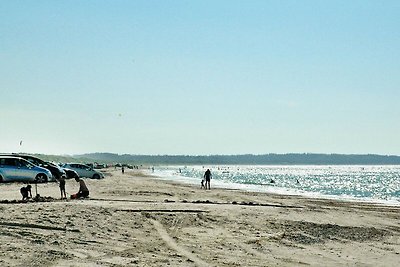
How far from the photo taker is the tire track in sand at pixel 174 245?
14049 millimetres

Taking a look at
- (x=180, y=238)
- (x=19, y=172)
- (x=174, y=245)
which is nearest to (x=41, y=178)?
(x=19, y=172)

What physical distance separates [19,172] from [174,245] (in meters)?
22.6

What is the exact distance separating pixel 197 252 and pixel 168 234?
287cm

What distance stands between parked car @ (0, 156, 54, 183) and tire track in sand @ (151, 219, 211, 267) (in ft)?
59.6

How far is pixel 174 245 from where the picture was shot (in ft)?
52.9

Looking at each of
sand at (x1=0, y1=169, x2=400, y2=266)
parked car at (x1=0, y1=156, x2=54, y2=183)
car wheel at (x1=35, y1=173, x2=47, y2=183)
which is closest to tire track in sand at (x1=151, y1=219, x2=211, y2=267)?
sand at (x1=0, y1=169, x2=400, y2=266)

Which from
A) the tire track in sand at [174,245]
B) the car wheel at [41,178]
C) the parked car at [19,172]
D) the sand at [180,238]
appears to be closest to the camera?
the sand at [180,238]

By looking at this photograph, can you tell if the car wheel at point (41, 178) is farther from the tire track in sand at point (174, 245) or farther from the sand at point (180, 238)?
the tire track in sand at point (174, 245)

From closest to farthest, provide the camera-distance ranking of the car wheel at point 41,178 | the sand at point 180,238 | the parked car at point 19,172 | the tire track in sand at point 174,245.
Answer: the sand at point 180,238 < the tire track in sand at point 174,245 < the parked car at point 19,172 < the car wheel at point 41,178

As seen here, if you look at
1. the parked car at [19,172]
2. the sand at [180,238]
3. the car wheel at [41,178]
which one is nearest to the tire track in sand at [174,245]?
the sand at [180,238]

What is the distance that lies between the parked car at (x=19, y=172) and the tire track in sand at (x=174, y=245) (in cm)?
1818

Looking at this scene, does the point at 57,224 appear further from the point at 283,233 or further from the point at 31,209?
the point at 283,233

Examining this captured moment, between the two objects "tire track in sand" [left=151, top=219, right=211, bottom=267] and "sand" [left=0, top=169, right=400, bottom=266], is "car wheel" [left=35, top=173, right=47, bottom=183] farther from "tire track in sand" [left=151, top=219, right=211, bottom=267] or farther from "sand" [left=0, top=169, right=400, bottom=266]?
"tire track in sand" [left=151, top=219, right=211, bottom=267]

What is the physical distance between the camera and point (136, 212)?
21.8 metres
